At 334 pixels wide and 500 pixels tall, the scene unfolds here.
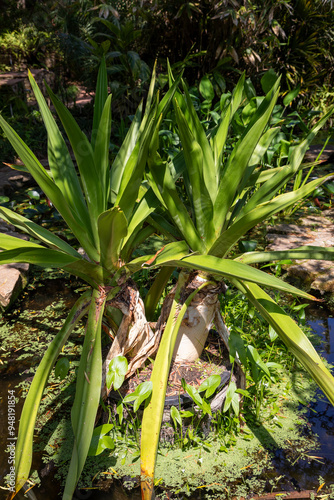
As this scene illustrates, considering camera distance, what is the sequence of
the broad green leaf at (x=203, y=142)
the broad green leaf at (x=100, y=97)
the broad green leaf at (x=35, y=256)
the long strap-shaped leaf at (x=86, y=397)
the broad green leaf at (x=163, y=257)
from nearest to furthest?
the long strap-shaped leaf at (x=86, y=397) → the broad green leaf at (x=35, y=256) → the broad green leaf at (x=163, y=257) → the broad green leaf at (x=203, y=142) → the broad green leaf at (x=100, y=97)

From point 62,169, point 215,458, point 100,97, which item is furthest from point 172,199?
point 215,458

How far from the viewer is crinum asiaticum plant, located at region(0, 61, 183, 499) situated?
4.15 ft

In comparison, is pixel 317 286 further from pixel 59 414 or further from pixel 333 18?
pixel 333 18

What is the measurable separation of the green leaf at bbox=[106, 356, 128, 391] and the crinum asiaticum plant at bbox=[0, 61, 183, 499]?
0.14ft

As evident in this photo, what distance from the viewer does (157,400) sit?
1.30m

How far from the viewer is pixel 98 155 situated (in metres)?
1.62

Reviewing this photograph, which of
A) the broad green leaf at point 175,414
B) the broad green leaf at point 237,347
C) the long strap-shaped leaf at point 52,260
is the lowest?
the broad green leaf at point 175,414

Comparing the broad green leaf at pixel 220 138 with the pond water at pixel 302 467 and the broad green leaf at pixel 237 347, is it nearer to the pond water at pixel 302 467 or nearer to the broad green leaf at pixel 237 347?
the broad green leaf at pixel 237 347

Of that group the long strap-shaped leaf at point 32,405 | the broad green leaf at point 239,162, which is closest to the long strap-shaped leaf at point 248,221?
the broad green leaf at point 239,162

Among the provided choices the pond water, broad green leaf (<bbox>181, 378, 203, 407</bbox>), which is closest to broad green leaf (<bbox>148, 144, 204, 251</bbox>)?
broad green leaf (<bbox>181, 378, 203, 407</bbox>)

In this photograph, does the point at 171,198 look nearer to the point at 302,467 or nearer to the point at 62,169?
the point at 62,169

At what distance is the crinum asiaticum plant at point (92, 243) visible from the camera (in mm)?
1265

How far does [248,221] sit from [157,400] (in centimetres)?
67

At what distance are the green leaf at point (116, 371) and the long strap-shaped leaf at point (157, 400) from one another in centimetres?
12
